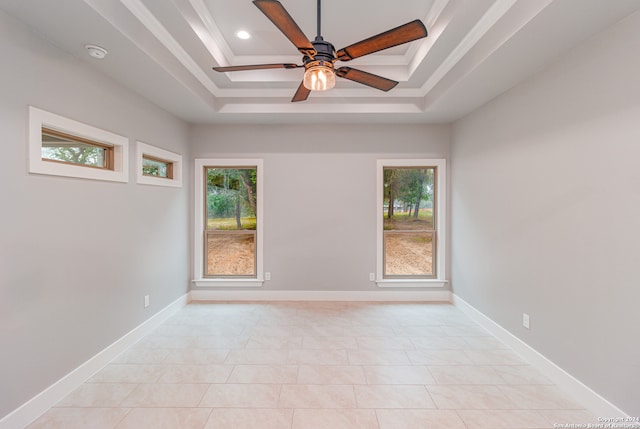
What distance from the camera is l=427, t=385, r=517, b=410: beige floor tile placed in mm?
2119

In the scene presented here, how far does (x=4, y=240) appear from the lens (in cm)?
185

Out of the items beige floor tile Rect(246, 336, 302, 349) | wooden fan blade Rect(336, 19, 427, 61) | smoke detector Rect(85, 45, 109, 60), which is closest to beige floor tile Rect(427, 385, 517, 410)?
beige floor tile Rect(246, 336, 302, 349)

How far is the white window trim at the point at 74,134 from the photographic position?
6.61ft

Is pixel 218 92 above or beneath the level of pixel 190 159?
above

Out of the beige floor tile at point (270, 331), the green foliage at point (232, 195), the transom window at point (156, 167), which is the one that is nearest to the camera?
the beige floor tile at point (270, 331)

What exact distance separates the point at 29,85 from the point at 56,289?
1505 millimetres

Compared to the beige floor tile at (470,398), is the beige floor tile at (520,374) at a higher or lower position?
higher

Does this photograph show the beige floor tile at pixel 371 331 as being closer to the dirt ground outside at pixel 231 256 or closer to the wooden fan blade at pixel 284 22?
the dirt ground outside at pixel 231 256

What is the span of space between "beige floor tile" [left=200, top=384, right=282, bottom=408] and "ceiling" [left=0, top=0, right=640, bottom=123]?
2.80m

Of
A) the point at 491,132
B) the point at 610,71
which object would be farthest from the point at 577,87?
the point at 491,132

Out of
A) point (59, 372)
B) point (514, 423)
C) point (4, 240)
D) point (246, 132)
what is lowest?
point (514, 423)

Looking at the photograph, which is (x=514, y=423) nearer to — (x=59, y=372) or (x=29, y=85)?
(x=59, y=372)

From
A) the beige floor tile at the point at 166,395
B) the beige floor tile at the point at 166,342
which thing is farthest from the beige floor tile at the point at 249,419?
the beige floor tile at the point at 166,342

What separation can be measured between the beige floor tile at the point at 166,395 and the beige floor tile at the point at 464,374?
78.4 inches
